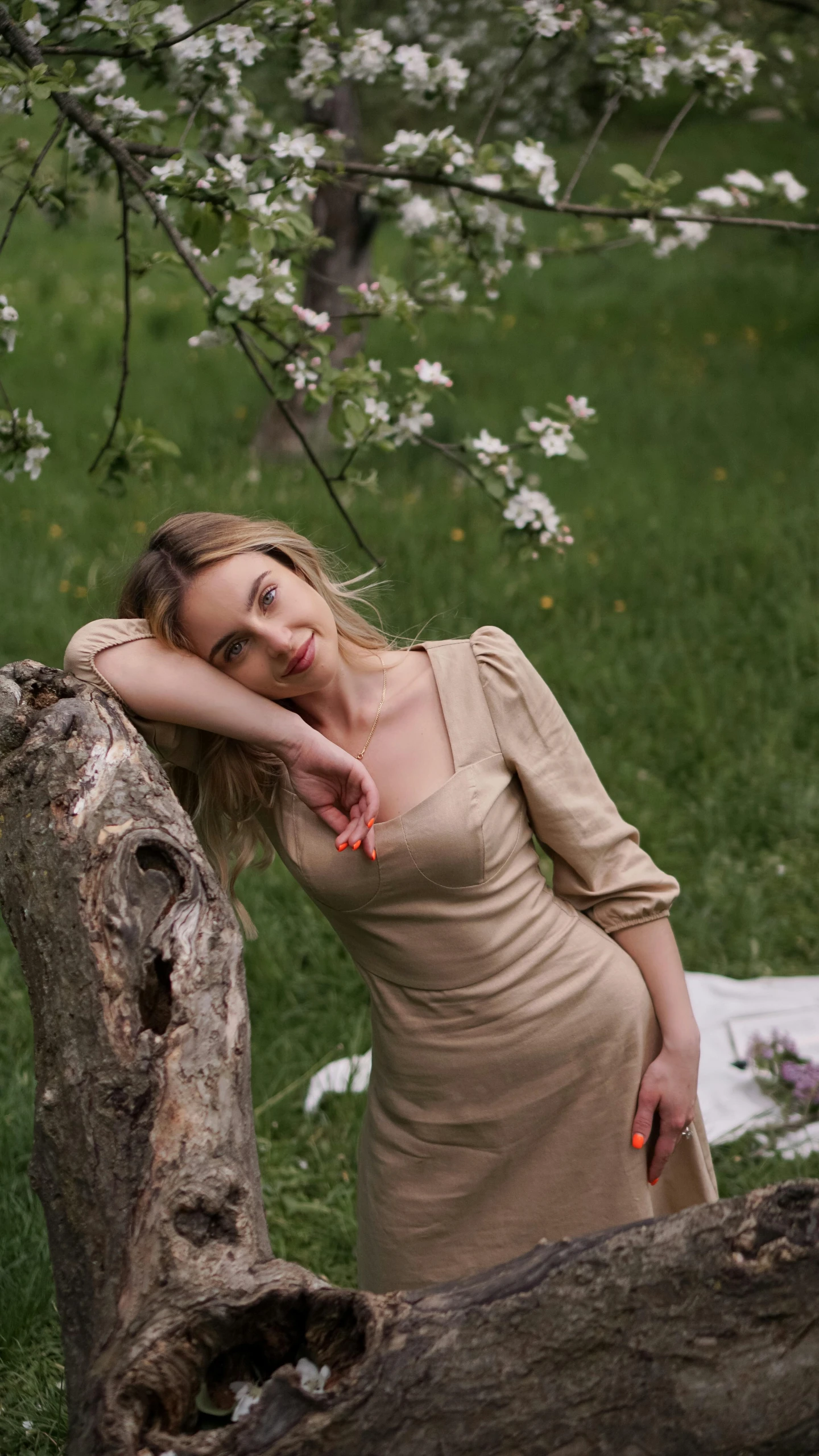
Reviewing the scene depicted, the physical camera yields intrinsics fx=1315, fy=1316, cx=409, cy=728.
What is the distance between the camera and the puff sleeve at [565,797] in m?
2.18

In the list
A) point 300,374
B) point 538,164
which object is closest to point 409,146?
point 538,164

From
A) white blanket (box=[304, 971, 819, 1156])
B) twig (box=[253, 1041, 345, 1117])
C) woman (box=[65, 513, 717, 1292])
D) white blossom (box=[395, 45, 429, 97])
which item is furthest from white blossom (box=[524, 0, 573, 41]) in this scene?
twig (box=[253, 1041, 345, 1117])

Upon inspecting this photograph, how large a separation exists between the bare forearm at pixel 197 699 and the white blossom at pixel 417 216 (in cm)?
226

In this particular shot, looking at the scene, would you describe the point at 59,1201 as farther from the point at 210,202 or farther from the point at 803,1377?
the point at 210,202

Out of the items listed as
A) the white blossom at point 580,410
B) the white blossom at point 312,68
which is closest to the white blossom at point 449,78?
the white blossom at point 312,68

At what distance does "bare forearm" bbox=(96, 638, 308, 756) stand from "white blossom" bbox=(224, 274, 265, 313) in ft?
3.66

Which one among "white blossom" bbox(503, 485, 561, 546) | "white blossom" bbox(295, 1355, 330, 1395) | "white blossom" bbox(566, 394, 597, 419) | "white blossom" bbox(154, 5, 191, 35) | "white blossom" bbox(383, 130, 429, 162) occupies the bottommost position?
"white blossom" bbox(503, 485, 561, 546)

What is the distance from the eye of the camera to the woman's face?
203 centimetres

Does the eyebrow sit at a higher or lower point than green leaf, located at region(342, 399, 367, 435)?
higher

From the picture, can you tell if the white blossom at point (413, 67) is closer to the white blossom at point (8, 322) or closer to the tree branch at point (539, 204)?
the tree branch at point (539, 204)

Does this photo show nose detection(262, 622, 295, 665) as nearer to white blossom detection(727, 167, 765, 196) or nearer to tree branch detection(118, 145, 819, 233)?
tree branch detection(118, 145, 819, 233)

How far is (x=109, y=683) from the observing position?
2098 mm

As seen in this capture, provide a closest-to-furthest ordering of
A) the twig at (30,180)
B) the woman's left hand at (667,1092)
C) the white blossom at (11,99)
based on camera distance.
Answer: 1. the woman's left hand at (667,1092)
2. the white blossom at (11,99)
3. the twig at (30,180)

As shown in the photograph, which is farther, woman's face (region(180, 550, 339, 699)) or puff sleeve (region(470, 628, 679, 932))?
puff sleeve (region(470, 628, 679, 932))
